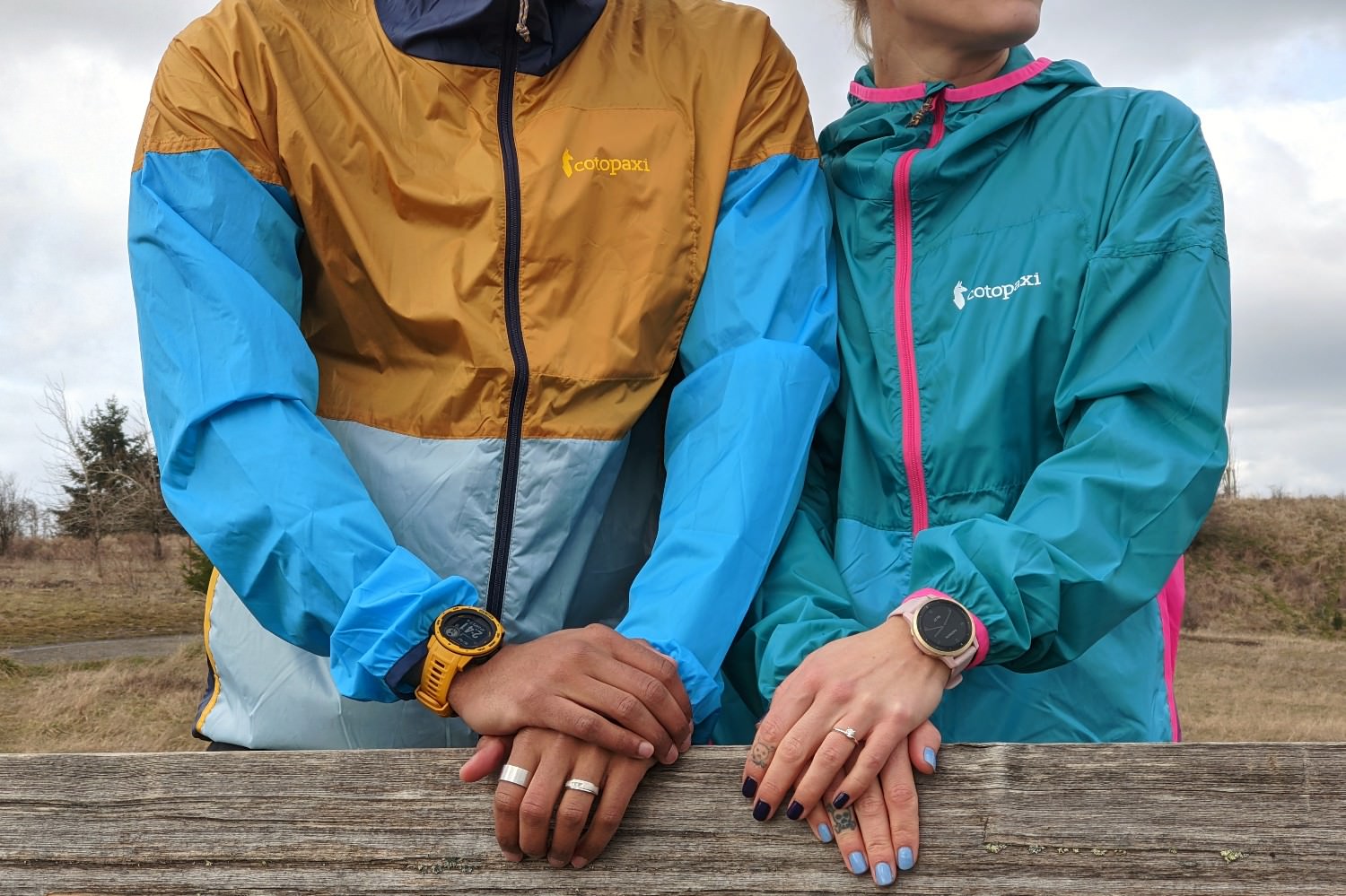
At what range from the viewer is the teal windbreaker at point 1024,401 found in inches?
71.8

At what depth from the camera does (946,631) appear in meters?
1.67

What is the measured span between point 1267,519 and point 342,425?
31.6 meters

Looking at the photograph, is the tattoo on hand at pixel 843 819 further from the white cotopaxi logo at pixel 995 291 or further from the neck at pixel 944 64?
the neck at pixel 944 64

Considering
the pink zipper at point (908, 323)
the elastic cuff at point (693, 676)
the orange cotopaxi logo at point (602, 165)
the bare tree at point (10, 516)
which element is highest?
the orange cotopaxi logo at point (602, 165)

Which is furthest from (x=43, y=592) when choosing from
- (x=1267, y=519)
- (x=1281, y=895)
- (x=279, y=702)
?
(x=1267, y=519)

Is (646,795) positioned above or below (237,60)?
A: below

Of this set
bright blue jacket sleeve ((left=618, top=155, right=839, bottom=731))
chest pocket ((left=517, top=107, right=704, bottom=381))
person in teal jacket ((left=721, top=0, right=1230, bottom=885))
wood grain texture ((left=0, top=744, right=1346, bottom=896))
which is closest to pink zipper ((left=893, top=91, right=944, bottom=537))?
person in teal jacket ((left=721, top=0, right=1230, bottom=885))

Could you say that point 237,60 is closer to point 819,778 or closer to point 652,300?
point 652,300

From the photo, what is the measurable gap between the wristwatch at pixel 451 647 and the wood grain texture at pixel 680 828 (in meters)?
0.24

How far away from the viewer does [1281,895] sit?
128 centimetres

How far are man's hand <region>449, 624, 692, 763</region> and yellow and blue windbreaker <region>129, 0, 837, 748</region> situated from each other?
0.25m

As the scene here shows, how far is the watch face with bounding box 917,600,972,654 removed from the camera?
1661 mm

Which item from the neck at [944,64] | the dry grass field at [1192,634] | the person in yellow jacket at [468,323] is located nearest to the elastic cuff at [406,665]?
the person in yellow jacket at [468,323]

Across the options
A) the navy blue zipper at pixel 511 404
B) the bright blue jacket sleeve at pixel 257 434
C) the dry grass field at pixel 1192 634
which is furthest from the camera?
the dry grass field at pixel 1192 634
